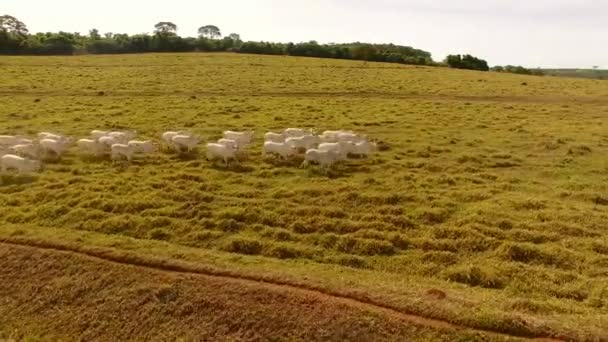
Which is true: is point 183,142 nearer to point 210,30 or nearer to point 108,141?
point 108,141

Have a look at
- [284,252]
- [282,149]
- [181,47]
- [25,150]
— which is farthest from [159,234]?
[181,47]

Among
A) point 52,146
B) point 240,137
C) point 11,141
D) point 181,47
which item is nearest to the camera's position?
point 52,146

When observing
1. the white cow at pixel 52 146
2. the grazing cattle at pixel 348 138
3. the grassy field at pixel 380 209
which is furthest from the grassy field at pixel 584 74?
the white cow at pixel 52 146

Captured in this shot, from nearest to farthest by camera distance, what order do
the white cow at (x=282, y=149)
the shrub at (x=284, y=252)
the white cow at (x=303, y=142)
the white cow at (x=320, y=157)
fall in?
the shrub at (x=284, y=252) < the white cow at (x=320, y=157) < the white cow at (x=282, y=149) < the white cow at (x=303, y=142)

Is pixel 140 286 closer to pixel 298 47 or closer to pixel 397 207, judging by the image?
pixel 397 207

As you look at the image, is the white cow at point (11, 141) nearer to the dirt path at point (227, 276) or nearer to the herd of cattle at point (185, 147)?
the herd of cattle at point (185, 147)

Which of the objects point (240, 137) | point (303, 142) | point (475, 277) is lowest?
point (475, 277)
